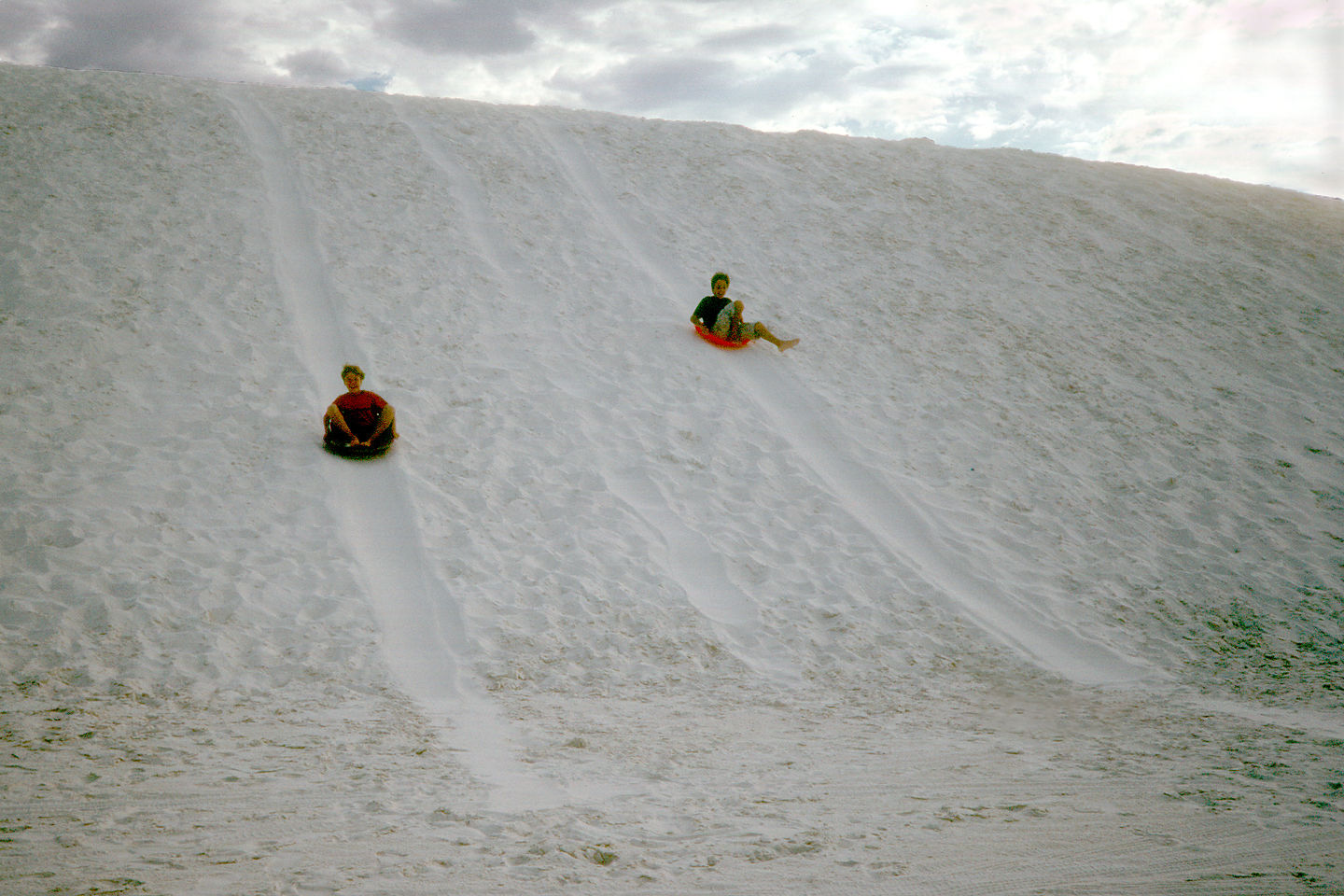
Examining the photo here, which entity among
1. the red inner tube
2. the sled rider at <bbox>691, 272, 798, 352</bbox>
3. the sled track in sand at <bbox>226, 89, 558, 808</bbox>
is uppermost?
the sled rider at <bbox>691, 272, 798, 352</bbox>

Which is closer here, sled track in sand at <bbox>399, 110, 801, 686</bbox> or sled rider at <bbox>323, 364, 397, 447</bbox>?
sled track in sand at <bbox>399, 110, 801, 686</bbox>

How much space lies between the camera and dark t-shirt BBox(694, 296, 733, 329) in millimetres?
9852

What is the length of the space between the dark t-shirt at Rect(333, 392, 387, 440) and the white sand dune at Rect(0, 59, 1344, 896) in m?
0.38

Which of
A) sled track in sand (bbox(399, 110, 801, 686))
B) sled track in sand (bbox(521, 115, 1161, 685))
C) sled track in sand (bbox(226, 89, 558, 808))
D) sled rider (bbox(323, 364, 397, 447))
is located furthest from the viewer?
sled rider (bbox(323, 364, 397, 447))

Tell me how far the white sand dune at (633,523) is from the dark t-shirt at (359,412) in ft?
1.24

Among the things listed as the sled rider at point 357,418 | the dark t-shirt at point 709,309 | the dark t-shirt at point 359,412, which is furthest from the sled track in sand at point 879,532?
the dark t-shirt at point 359,412

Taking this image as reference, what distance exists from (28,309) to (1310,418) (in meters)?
14.6

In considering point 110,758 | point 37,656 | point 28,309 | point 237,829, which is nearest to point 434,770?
point 237,829

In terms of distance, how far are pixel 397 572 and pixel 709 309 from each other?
541 centimetres

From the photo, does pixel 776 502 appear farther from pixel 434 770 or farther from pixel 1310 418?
pixel 1310 418

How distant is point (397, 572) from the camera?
605 centimetres

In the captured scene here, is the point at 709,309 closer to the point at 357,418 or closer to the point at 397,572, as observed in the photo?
the point at 357,418

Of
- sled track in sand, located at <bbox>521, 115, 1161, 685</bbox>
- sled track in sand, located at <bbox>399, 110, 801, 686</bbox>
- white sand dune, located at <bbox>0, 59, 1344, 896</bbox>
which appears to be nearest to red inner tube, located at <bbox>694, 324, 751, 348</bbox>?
sled track in sand, located at <bbox>521, 115, 1161, 685</bbox>

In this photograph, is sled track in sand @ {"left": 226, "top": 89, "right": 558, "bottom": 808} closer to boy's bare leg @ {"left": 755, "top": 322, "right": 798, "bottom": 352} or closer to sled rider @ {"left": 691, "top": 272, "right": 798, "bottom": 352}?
sled rider @ {"left": 691, "top": 272, "right": 798, "bottom": 352}
